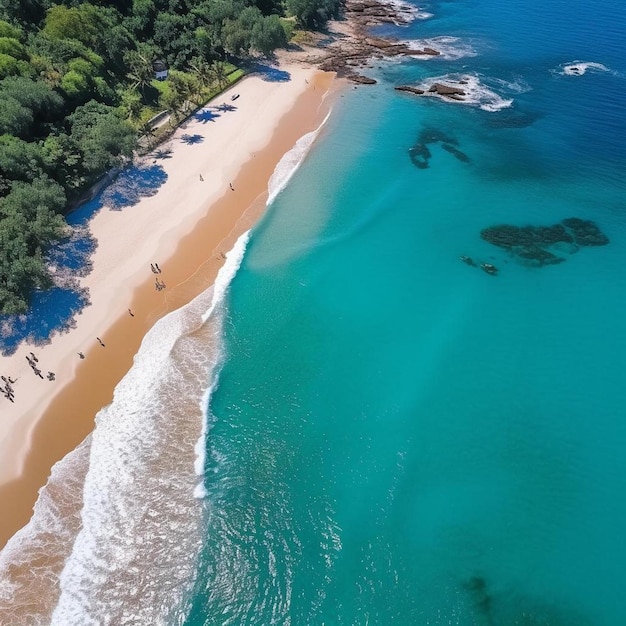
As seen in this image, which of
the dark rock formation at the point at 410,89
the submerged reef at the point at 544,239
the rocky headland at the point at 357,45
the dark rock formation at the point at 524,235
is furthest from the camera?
the rocky headland at the point at 357,45

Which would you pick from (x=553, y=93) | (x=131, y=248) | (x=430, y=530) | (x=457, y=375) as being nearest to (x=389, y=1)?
(x=553, y=93)

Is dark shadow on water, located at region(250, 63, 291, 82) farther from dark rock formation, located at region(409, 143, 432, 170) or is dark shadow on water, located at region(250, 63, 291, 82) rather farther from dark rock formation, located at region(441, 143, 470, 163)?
dark rock formation, located at region(441, 143, 470, 163)

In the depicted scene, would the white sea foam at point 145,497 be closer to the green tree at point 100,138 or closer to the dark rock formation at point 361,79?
the green tree at point 100,138

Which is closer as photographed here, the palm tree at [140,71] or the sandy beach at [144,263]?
the sandy beach at [144,263]

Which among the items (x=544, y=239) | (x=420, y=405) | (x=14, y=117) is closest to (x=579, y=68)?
(x=544, y=239)

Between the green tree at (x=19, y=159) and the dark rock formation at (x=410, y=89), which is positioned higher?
the green tree at (x=19, y=159)

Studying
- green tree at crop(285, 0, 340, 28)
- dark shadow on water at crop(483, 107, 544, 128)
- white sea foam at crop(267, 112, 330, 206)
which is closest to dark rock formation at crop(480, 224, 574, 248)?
white sea foam at crop(267, 112, 330, 206)

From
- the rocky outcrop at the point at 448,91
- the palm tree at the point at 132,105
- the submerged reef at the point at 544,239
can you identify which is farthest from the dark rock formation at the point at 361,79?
the submerged reef at the point at 544,239
